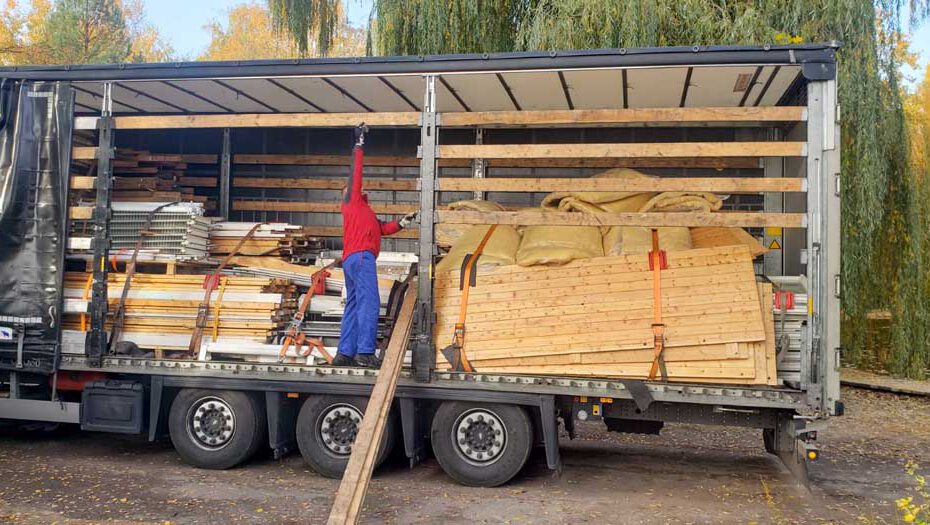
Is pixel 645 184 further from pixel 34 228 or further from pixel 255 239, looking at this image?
pixel 34 228

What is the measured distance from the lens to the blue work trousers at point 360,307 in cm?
846

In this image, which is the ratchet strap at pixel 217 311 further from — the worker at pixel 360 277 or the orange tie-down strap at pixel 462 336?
the orange tie-down strap at pixel 462 336

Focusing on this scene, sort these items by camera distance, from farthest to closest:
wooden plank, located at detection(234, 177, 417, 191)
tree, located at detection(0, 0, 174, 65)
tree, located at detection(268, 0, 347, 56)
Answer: tree, located at detection(0, 0, 174, 65) → tree, located at detection(268, 0, 347, 56) → wooden plank, located at detection(234, 177, 417, 191)

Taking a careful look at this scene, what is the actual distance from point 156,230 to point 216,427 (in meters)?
2.33

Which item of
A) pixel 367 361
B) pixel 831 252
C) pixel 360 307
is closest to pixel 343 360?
pixel 367 361

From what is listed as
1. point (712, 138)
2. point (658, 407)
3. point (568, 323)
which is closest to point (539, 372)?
point (568, 323)

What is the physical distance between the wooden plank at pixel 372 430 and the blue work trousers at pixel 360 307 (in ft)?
1.03

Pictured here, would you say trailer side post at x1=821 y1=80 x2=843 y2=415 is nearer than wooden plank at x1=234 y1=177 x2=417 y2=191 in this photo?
Yes

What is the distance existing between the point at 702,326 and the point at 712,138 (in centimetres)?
381

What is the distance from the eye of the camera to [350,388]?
8.36 m

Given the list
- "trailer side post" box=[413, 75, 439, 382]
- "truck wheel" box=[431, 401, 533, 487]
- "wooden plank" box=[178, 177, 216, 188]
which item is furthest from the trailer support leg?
"wooden plank" box=[178, 177, 216, 188]

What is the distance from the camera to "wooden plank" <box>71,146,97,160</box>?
8.97 metres

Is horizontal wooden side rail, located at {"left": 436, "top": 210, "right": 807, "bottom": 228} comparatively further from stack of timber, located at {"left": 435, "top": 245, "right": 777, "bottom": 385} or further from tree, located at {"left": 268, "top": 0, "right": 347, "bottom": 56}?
tree, located at {"left": 268, "top": 0, "right": 347, "bottom": 56}

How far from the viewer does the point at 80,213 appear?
899cm
